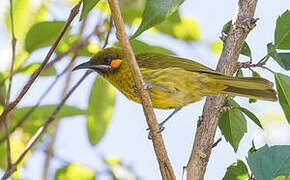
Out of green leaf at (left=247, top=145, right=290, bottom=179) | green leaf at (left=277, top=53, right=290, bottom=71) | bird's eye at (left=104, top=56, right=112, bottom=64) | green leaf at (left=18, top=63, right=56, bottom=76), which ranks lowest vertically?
green leaf at (left=247, top=145, right=290, bottom=179)

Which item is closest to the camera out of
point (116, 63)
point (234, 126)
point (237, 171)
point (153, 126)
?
point (153, 126)

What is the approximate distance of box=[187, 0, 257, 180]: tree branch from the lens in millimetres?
2302

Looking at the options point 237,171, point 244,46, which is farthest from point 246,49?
point 237,171

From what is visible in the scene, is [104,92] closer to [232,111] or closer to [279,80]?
[232,111]

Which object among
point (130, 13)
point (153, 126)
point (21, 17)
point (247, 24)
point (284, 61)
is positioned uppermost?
point (130, 13)

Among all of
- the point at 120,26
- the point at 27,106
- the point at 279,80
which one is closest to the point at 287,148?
the point at 279,80

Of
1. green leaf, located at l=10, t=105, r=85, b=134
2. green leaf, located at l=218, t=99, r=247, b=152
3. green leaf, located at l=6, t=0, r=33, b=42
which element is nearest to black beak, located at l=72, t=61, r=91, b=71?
green leaf, located at l=10, t=105, r=85, b=134

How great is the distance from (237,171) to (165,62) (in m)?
1.28

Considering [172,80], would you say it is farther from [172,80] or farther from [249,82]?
[249,82]

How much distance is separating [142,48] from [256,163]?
1.37 m

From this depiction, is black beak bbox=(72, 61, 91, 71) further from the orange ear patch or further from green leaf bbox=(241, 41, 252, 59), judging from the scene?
green leaf bbox=(241, 41, 252, 59)

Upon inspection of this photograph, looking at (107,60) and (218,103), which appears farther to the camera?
(107,60)

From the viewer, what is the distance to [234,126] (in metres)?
2.57

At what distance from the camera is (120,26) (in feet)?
5.61
